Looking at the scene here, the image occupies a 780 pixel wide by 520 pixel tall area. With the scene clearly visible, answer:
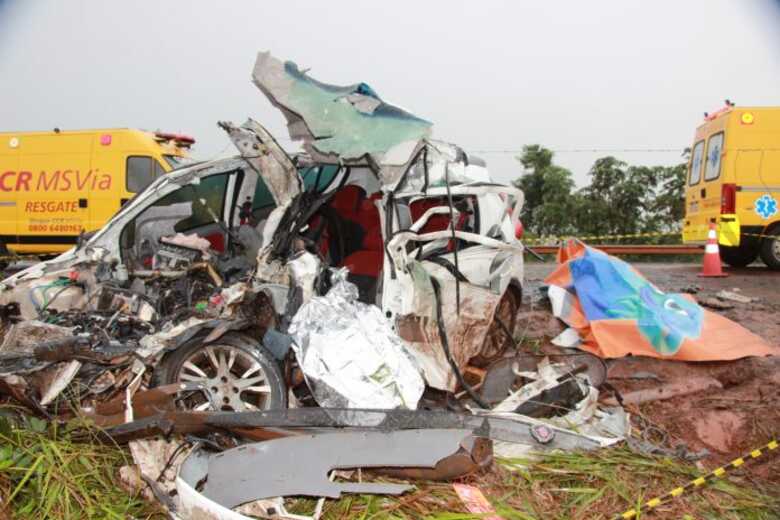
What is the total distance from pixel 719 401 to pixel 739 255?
8027 millimetres

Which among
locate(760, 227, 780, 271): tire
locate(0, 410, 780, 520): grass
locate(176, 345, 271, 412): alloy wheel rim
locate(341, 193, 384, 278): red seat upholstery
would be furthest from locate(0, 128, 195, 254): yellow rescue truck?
locate(760, 227, 780, 271): tire

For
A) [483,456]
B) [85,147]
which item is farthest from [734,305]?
[85,147]

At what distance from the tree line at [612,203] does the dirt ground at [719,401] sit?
8.61m

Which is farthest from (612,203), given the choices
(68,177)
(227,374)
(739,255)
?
(227,374)

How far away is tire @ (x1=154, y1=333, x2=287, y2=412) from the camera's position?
362 centimetres

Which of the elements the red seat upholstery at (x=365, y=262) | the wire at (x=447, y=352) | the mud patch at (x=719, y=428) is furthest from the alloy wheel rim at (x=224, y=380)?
the mud patch at (x=719, y=428)

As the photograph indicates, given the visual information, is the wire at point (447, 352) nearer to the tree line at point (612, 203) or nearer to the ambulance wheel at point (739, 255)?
the ambulance wheel at point (739, 255)

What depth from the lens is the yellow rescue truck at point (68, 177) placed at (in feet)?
35.9

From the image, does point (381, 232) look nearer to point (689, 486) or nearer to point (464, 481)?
point (464, 481)

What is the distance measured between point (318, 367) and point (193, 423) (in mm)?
688

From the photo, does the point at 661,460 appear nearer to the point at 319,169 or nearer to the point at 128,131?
the point at 319,169

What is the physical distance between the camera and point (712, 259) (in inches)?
402

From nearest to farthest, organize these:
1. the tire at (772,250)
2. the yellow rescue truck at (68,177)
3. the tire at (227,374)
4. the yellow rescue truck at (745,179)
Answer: the tire at (227,374), the yellow rescue truck at (745,179), the tire at (772,250), the yellow rescue truck at (68,177)

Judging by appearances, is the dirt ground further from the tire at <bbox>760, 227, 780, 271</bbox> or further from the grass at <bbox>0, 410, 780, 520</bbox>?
the tire at <bbox>760, 227, 780, 271</bbox>
